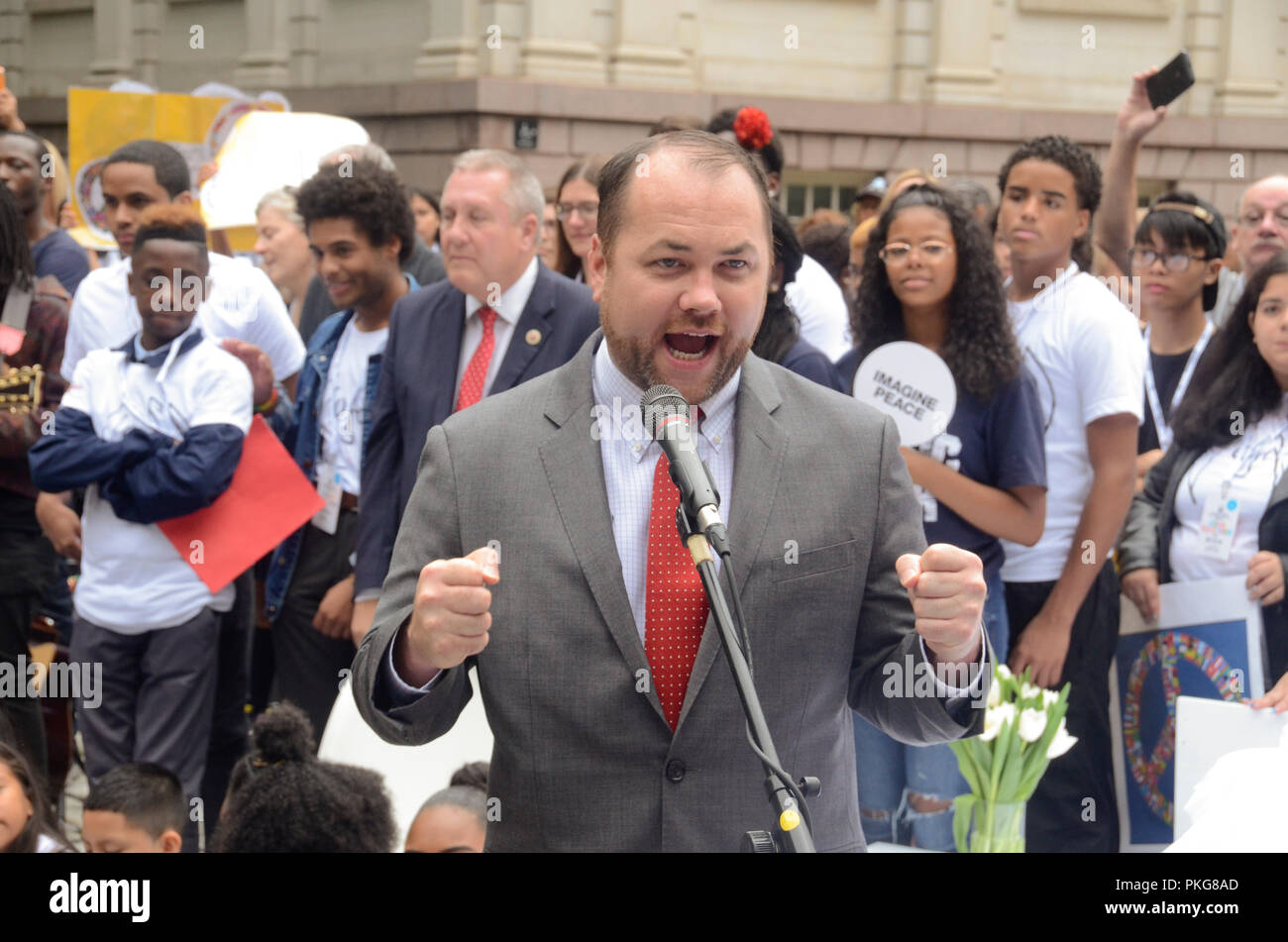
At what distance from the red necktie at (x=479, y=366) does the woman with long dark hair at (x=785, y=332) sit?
2.44 feet

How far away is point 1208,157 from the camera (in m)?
16.4

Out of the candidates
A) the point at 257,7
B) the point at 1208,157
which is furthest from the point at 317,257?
the point at 1208,157

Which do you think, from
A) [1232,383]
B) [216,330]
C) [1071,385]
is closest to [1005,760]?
[1071,385]

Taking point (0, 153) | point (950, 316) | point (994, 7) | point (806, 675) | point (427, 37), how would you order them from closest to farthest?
point (806, 675)
point (950, 316)
point (0, 153)
point (427, 37)
point (994, 7)

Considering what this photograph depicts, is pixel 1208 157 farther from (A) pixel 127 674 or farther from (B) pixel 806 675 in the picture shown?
(B) pixel 806 675

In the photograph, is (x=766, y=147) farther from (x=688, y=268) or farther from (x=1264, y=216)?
(x=688, y=268)

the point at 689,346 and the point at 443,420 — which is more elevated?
the point at 689,346

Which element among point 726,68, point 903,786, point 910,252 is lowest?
point 903,786

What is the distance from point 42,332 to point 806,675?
368 centimetres

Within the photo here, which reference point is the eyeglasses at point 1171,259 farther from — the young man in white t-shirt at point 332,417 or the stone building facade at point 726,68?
the stone building facade at point 726,68

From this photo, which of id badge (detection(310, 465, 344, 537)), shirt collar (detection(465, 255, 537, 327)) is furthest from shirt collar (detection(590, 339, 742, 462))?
id badge (detection(310, 465, 344, 537))

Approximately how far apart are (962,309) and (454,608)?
9.22 feet

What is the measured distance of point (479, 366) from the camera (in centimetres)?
425

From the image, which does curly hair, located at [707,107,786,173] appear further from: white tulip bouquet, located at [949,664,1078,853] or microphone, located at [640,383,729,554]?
microphone, located at [640,383,729,554]
